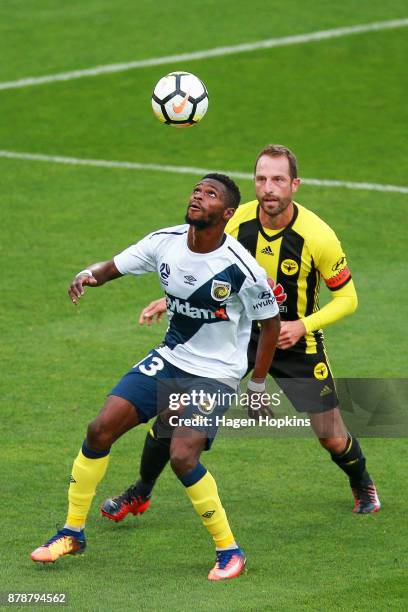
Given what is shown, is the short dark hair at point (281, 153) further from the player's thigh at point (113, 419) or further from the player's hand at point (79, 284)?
the player's thigh at point (113, 419)

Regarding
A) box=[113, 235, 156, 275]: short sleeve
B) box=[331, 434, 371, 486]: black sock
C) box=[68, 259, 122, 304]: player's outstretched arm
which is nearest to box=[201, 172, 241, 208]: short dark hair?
box=[113, 235, 156, 275]: short sleeve

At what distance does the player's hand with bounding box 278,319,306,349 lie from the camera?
882 centimetres

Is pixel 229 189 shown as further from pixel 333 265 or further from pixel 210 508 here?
→ pixel 210 508

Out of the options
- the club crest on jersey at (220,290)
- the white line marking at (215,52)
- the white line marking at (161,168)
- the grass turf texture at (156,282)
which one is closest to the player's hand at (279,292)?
the club crest on jersey at (220,290)

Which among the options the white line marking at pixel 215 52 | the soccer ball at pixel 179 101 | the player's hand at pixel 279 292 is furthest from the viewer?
the white line marking at pixel 215 52

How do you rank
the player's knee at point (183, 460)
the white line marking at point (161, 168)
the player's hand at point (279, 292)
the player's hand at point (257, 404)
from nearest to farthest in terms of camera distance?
1. the player's knee at point (183, 460)
2. the player's hand at point (257, 404)
3. the player's hand at point (279, 292)
4. the white line marking at point (161, 168)

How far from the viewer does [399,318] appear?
13664 millimetres

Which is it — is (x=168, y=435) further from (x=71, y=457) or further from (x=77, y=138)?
(x=77, y=138)

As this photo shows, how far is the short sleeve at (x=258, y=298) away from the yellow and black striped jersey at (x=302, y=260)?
2.25 feet

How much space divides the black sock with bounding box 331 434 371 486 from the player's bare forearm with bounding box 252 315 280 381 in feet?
4.01

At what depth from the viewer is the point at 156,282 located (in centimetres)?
1468

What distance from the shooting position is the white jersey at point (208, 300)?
8328 mm

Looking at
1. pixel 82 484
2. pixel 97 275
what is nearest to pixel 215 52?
pixel 97 275

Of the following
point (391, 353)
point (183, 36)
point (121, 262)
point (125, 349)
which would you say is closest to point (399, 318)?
point (391, 353)
